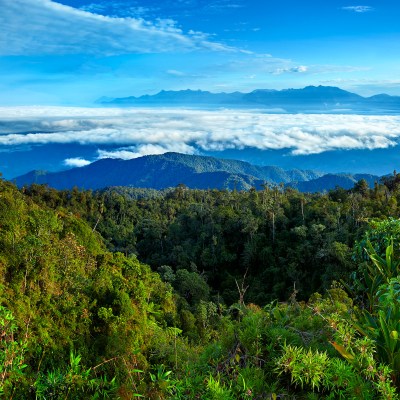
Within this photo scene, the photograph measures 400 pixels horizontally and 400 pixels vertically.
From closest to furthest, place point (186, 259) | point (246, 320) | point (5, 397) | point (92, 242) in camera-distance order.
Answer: point (5, 397) < point (246, 320) < point (92, 242) < point (186, 259)

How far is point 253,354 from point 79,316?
1202cm

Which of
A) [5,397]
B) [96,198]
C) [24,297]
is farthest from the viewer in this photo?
[96,198]

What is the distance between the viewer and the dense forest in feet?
11.0

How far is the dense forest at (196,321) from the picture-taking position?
3.35 m

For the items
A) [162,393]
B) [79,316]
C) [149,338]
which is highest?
[162,393]

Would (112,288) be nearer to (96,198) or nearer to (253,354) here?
(253,354)

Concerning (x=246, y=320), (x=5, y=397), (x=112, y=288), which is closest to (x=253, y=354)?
(x=246, y=320)

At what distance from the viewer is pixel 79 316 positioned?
14789 millimetres

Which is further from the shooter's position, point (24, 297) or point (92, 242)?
point (92, 242)

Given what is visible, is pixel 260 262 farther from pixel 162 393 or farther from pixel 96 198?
pixel 162 393

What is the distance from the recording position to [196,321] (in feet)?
101

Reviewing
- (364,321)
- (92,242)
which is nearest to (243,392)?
(364,321)

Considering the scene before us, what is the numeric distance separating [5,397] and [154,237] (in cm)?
6722

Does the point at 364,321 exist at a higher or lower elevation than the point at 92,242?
higher
